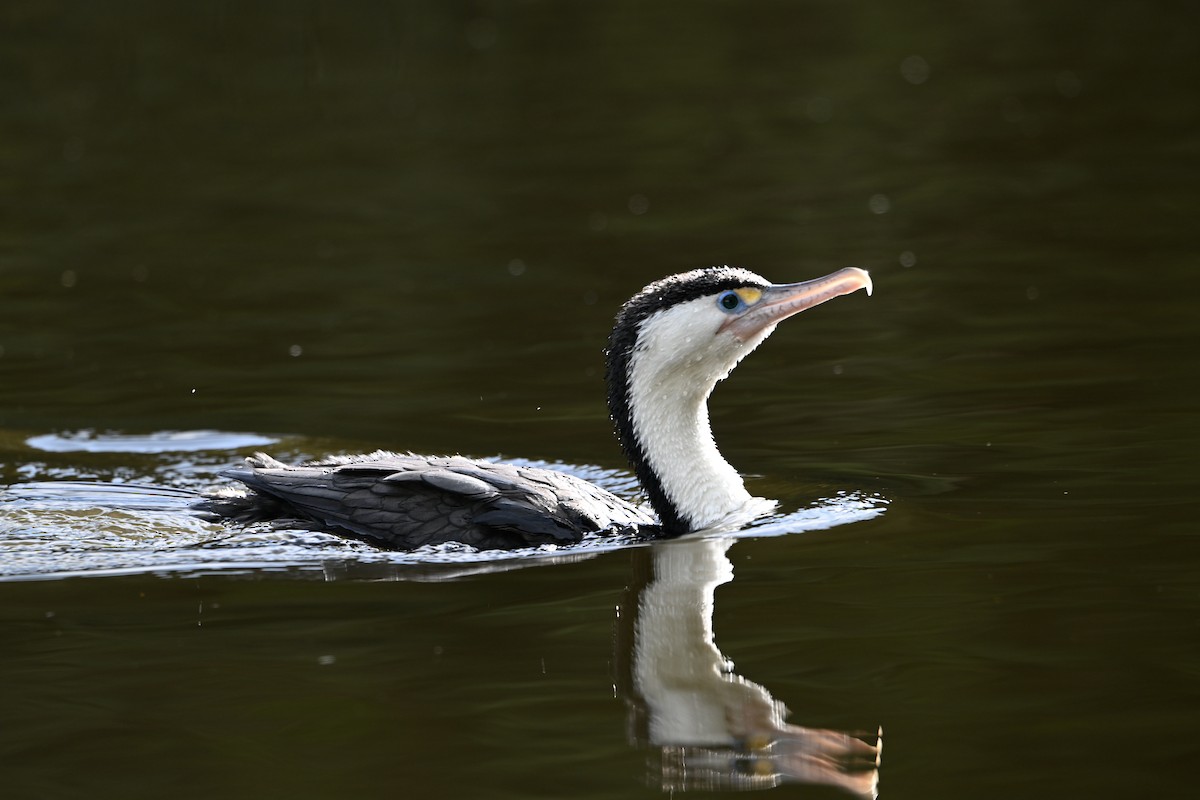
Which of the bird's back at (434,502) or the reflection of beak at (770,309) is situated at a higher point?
the reflection of beak at (770,309)

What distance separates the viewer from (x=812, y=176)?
60.4ft

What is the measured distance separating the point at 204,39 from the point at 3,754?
23866 mm

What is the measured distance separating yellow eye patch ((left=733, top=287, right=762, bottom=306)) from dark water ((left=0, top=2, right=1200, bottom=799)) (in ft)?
3.63

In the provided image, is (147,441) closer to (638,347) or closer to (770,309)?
(638,347)

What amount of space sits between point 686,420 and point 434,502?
4.38 ft

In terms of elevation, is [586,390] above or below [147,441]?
above

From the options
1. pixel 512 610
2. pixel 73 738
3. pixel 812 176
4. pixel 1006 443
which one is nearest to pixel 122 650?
pixel 73 738

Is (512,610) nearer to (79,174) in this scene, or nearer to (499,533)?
(499,533)

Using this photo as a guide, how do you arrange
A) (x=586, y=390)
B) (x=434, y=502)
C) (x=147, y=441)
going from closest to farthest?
1. (x=434, y=502)
2. (x=147, y=441)
3. (x=586, y=390)

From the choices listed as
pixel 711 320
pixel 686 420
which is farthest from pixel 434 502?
pixel 711 320

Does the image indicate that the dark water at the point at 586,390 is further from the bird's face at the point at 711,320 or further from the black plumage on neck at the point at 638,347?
the bird's face at the point at 711,320

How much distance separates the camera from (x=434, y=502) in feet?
26.2

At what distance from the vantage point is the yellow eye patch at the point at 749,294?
8.29 metres

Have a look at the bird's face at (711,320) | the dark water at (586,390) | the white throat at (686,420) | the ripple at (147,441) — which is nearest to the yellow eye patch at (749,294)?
the bird's face at (711,320)
